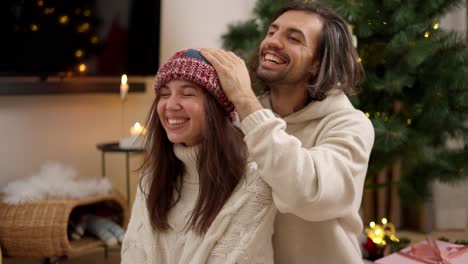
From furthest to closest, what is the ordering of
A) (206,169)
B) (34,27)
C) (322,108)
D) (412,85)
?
(34,27), (412,85), (322,108), (206,169)

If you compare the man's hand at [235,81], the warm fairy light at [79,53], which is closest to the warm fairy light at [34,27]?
the warm fairy light at [79,53]

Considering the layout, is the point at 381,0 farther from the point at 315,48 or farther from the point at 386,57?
the point at 315,48

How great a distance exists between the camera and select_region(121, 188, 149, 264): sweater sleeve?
1.29 meters

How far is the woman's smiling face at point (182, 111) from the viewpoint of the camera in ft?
3.97

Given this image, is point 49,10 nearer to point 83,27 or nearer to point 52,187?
point 83,27

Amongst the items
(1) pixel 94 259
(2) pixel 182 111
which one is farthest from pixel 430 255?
(1) pixel 94 259

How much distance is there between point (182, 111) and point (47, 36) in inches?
66.1

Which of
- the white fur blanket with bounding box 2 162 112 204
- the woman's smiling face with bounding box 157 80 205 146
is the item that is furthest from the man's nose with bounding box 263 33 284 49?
the white fur blanket with bounding box 2 162 112 204

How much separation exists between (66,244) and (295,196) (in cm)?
144

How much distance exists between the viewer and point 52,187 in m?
2.32

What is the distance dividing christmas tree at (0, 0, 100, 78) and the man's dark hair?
4.97 feet

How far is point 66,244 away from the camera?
2189 millimetres

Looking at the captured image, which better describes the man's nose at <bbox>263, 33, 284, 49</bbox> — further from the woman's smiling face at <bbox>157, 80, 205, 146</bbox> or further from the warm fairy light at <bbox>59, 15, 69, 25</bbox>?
the warm fairy light at <bbox>59, 15, 69, 25</bbox>

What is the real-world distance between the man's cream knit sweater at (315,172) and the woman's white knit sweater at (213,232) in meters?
0.06
